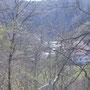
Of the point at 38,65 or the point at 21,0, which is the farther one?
the point at 38,65

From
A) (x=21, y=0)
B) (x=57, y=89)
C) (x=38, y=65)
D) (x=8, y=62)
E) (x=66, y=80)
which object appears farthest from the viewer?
(x=38, y=65)

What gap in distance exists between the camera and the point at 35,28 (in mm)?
8055

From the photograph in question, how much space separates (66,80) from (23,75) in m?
2.41

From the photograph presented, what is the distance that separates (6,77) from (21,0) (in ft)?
11.5

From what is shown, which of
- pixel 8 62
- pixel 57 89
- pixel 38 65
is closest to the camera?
pixel 8 62

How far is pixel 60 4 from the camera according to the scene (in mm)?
4438

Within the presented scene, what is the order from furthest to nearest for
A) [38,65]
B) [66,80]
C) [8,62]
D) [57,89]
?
1. [38,65]
2. [66,80]
3. [57,89]
4. [8,62]

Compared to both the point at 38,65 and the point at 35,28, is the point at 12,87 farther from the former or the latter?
the point at 38,65

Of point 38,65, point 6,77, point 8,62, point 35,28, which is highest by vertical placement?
point 35,28

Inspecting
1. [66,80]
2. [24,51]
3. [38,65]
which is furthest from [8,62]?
[38,65]

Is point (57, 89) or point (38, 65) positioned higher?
point (57, 89)

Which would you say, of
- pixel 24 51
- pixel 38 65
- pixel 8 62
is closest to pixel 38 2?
pixel 24 51

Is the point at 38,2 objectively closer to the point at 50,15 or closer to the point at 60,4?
the point at 50,15

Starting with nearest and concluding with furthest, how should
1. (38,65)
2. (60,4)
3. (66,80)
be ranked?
1. (60,4)
2. (66,80)
3. (38,65)
